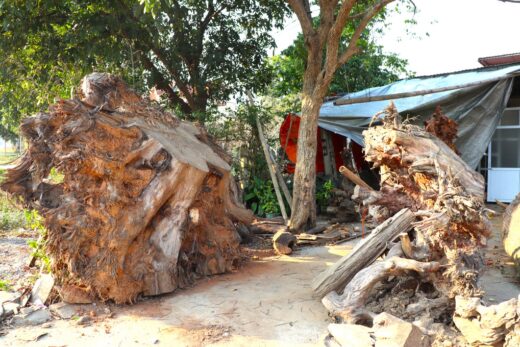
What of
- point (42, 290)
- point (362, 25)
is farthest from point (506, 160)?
point (42, 290)

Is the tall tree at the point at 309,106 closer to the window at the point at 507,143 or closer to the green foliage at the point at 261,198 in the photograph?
the green foliage at the point at 261,198

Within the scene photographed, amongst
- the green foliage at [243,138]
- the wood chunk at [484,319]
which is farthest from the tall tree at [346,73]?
the wood chunk at [484,319]

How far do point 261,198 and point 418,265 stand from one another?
20.2ft

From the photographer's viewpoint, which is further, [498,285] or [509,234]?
[509,234]

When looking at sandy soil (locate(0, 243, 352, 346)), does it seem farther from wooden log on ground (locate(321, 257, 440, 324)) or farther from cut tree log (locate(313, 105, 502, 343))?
cut tree log (locate(313, 105, 502, 343))

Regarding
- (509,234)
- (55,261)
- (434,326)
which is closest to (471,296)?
(434,326)

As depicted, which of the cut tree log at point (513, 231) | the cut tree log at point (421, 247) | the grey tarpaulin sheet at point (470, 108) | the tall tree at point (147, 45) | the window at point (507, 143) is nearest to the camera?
the cut tree log at point (421, 247)

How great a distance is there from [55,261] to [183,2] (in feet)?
23.1

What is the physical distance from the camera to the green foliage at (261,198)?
9617mm

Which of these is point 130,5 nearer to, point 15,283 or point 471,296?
point 15,283

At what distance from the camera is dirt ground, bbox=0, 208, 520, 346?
3.73 metres

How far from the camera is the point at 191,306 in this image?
450 cm

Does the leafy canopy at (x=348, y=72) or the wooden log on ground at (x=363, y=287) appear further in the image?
the leafy canopy at (x=348, y=72)

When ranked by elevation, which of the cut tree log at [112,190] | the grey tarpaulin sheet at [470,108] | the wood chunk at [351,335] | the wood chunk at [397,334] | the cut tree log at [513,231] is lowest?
the wood chunk at [351,335]
